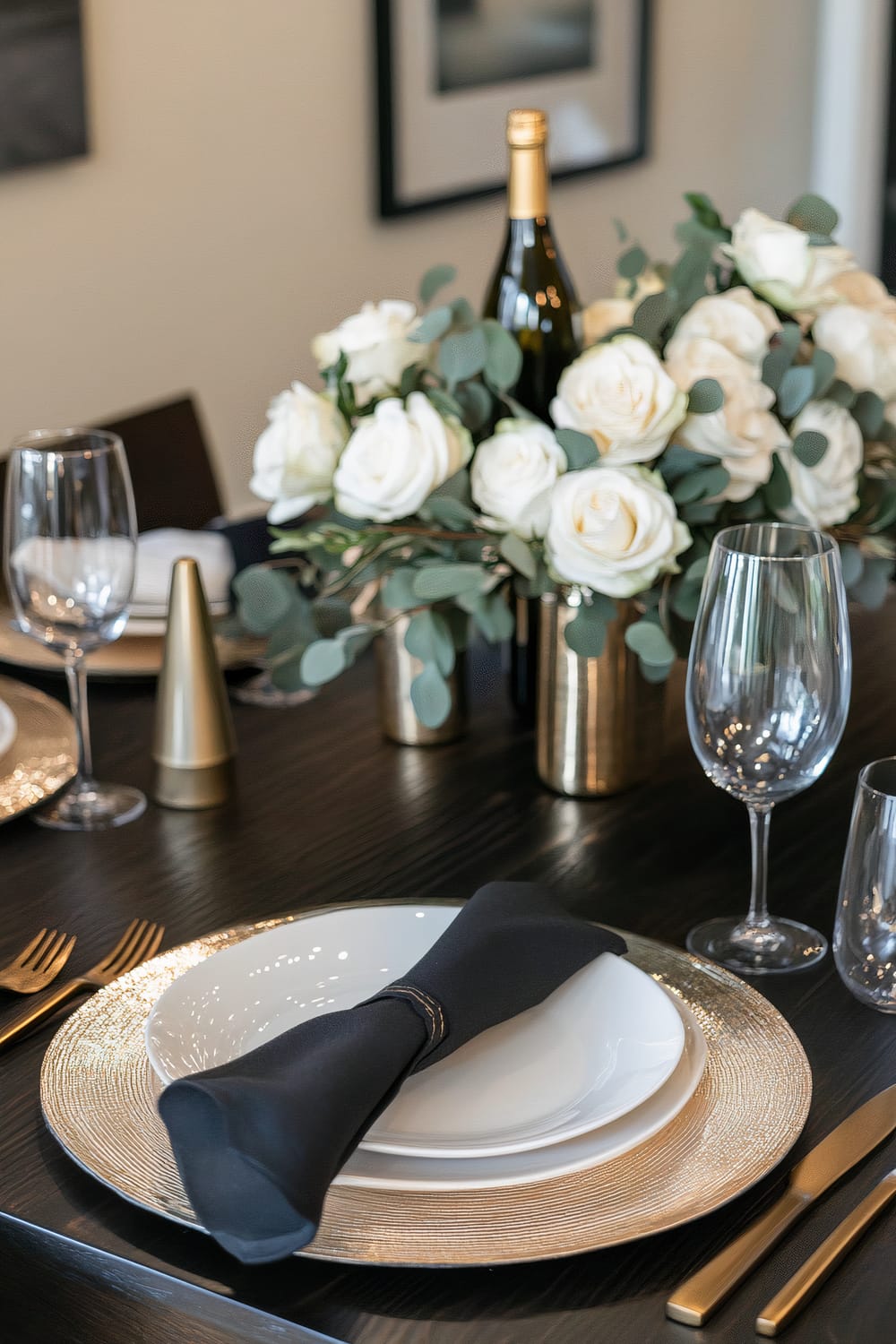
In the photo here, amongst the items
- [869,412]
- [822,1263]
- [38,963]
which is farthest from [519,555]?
[822,1263]

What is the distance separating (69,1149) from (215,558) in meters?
0.78

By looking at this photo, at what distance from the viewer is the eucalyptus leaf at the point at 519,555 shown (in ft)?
3.22

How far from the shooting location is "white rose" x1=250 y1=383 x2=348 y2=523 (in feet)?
3.44

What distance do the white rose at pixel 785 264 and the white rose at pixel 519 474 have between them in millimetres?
221

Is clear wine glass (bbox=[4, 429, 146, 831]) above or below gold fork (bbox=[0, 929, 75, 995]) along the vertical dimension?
above

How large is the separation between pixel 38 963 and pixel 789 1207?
1.40ft

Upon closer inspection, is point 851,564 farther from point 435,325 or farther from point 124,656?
point 124,656

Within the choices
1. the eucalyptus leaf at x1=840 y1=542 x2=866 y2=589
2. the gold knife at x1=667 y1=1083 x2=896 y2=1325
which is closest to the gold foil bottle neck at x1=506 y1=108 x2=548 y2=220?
the eucalyptus leaf at x1=840 y1=542 x2=866 y2=589

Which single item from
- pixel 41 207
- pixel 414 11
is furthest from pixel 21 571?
pixel 414 11

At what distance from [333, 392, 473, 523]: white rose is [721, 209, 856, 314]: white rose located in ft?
0.81

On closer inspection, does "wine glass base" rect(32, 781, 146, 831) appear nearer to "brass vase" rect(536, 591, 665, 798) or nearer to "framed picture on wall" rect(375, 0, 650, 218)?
"brass vase" rect(536, 591, 665, 798)

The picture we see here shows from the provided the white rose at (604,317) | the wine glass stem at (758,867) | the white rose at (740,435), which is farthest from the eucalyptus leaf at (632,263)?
the wine glass stem at (758,867)

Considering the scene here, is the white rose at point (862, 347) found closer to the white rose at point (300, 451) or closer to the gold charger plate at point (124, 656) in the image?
the white rose at point (300, 451)

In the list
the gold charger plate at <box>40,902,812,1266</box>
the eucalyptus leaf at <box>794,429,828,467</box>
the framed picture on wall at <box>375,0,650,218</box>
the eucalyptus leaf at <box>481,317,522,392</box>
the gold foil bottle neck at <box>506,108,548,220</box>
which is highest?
the framed picture on wall at <box>375,0,650,218</box>
